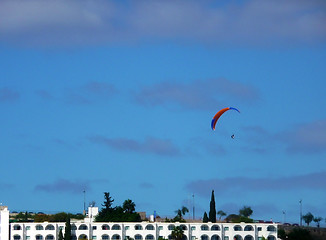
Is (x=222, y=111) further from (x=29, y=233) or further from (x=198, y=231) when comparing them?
(x=29, y=233)

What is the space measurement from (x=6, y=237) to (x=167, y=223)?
36.8m

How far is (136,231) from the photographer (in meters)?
195

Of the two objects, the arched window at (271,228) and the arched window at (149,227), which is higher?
the arched window at (149,227)

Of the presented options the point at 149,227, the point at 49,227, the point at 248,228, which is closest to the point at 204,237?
the point at 248,228

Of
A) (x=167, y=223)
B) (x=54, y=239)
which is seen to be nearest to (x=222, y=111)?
(x=167, y=223)

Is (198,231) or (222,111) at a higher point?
(222,111)

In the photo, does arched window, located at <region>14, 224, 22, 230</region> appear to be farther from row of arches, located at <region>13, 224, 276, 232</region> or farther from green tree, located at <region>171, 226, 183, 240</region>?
green tree, located at <region>171, 226, 183, 240</region>

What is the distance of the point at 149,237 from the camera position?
194 metres

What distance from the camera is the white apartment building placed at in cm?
19350

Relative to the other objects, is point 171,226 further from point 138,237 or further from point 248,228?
point 248,228

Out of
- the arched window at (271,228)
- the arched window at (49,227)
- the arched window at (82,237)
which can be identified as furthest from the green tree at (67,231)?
the arched window at (271,228)

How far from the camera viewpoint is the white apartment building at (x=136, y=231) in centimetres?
19350

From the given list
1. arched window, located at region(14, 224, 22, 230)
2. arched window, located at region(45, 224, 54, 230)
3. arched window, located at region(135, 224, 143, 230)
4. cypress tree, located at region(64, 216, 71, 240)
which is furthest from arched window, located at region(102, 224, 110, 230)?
arched window, located at region(14, 224, 22, 230)

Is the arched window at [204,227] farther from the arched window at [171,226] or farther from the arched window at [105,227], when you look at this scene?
the arched window at [105,227]
